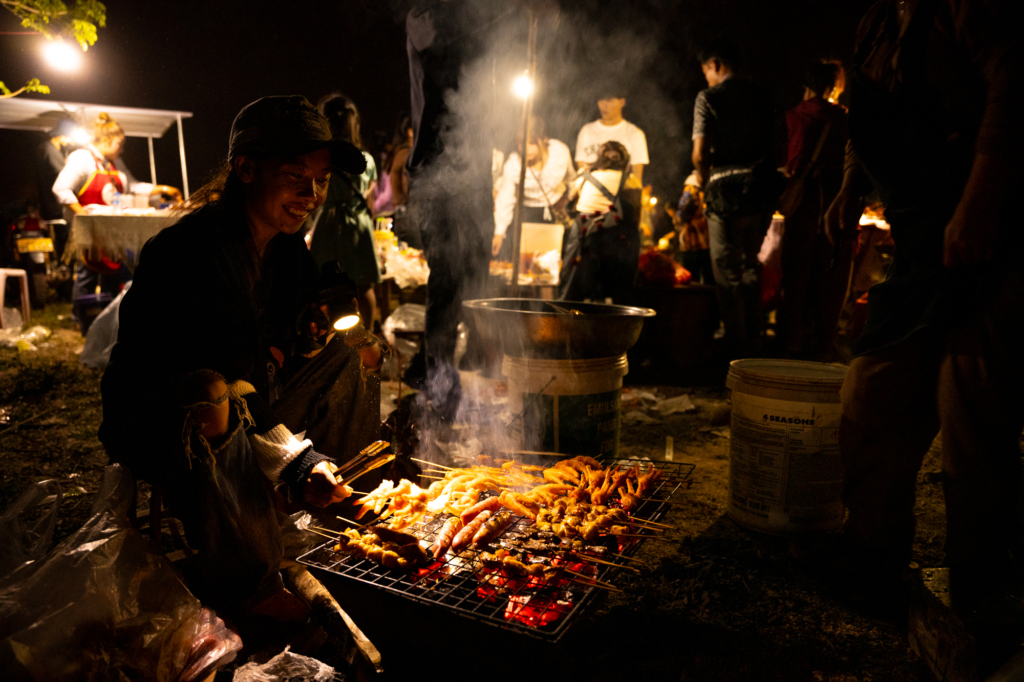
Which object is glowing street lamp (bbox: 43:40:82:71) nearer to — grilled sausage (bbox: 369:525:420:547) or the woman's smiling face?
the woman's smiling face

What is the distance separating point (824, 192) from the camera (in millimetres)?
6574

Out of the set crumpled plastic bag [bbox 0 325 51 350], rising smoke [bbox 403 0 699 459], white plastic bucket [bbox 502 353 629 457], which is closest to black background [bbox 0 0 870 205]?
rising smoke [bbox 403 0 699 459]

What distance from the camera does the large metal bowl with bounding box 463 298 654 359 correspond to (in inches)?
147

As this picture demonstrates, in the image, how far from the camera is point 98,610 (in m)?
1.91

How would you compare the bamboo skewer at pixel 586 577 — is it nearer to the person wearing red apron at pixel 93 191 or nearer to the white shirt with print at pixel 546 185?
the white shirt with print at pixel 546 185

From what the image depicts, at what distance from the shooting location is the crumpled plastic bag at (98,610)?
5.91 ft

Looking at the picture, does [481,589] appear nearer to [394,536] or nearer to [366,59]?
[394,536]

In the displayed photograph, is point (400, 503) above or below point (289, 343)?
below

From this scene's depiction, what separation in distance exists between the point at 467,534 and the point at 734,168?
567cm

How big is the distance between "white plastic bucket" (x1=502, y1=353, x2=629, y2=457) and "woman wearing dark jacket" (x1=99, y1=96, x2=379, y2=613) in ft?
5.87

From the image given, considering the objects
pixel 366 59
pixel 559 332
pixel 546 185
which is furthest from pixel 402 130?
pixel 559 332

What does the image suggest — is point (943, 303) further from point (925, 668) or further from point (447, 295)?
point (447, 295)

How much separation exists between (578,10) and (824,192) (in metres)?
5.67

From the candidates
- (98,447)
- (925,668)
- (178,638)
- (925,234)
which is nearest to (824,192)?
(925,234)
